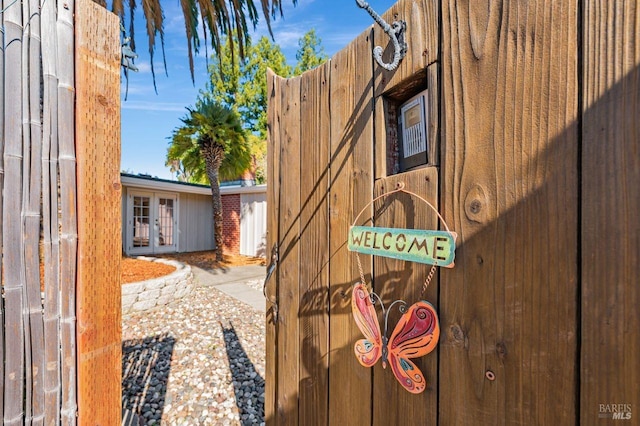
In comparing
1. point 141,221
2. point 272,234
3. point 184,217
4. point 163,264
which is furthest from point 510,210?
point 184,217

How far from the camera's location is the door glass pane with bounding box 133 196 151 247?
866 centimetres

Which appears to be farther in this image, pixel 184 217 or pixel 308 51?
pixel 308 51

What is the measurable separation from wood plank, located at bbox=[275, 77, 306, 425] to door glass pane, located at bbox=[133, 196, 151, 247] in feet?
29.8

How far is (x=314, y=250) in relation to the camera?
1118 millimetres

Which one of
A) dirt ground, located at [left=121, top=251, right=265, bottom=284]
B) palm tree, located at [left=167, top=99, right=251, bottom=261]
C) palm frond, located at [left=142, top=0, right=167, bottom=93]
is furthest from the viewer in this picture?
palm tree, located at [left=167, top=99, right=251, bottom=261]

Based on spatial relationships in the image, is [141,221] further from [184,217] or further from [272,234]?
[272,234]

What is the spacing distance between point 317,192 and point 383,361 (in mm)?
625

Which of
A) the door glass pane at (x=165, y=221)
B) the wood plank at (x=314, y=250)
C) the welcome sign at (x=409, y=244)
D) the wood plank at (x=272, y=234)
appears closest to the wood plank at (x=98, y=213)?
the wood plank at (x=272, y=234)

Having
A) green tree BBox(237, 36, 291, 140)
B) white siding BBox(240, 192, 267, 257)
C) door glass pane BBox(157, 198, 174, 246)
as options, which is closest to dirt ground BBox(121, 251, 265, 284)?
white siding BBox(240, 192, 267, 257)

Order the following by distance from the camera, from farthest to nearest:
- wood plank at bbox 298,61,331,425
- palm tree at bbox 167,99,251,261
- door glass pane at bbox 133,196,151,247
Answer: door glass pane at bbox 133,196,151,247, palm tree at bbox 167,99,251,261, wood plank at bbox 298,61,331,425

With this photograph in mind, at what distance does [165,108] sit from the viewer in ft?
42.2

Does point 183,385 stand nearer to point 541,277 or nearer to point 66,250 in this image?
point 66,250

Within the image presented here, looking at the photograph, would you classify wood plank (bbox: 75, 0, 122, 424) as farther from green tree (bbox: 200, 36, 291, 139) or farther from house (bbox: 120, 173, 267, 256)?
green tree (bbox: 200, 36, 291, 139)

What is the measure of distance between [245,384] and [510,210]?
8.45 feet
